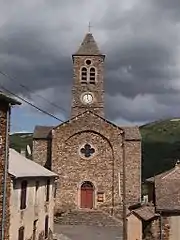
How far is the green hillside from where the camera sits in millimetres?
106188

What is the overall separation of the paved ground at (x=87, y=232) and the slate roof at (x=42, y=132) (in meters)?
10.4

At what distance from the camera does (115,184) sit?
44.8 metres

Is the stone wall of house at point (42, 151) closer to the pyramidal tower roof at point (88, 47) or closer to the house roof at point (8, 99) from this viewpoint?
the pyramidal tower roof at point (88, 47)

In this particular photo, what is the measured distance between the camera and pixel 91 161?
45.6 m

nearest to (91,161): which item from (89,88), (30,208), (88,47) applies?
(89,88)

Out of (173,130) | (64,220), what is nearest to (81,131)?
(64,220)

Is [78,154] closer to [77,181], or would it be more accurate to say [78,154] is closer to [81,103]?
[77,181]

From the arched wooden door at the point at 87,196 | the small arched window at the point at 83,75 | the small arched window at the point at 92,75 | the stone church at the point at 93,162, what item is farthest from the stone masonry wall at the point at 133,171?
the small arched window at the point at 83,75

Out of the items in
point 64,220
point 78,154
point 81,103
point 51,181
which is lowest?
point 64,220

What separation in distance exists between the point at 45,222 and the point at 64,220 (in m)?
10.00

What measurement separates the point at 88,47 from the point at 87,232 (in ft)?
80.5

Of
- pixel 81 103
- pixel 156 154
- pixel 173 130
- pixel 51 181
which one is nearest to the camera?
pixel 51 181

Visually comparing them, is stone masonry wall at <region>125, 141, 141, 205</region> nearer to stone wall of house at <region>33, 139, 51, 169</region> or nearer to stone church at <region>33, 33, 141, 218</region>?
stone church at <region>33, 33, 141, 218</region>

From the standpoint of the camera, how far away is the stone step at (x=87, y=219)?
41062mm
